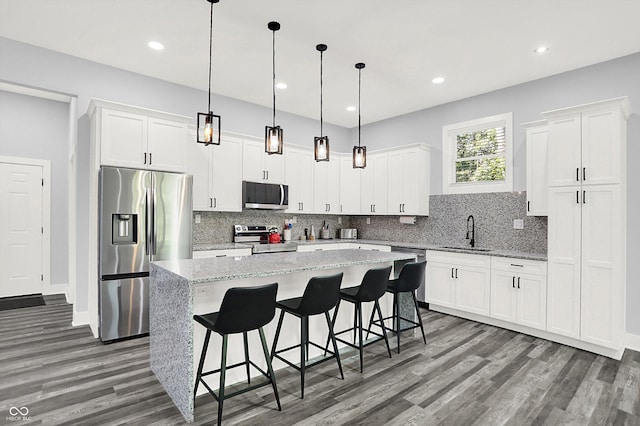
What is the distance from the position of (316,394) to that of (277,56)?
3.36 m

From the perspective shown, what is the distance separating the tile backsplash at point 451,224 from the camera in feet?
14.8

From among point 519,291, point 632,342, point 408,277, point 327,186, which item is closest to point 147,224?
point 408,277

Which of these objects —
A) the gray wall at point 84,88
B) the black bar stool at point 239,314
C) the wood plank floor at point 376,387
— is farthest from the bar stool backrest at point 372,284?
the gray wall at point 84,88

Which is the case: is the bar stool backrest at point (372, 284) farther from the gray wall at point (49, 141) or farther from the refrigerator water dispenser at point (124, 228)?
the gray wall at point (49, 141)

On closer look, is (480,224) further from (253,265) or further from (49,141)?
(49,141)

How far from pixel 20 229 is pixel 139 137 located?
3.33 meters

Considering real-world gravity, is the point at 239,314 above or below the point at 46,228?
below

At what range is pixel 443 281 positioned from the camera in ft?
15.6

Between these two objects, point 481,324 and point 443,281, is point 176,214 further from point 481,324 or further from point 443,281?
point 481,324

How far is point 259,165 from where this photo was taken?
5.25 meters

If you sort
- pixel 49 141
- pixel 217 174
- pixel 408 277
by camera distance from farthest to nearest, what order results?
pixel 49 141, pixel 217 174, pixel 408 277

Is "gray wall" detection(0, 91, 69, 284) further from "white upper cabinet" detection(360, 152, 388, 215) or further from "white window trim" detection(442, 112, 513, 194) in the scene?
"white window trim" detection(442, 112, 513, 194)

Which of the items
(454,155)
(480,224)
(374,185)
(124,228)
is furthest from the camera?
(374,185)

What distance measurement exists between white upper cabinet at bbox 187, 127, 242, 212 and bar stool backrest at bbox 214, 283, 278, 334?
268 centimetres
